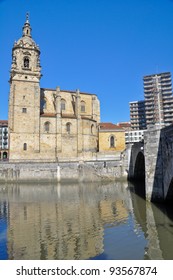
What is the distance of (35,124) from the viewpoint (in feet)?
133

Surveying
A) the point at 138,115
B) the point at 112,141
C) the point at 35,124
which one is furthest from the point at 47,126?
the point at 138,115

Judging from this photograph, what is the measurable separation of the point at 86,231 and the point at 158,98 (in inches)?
3483

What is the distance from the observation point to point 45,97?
46.1m

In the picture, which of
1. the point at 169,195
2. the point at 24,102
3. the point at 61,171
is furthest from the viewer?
the point at 24,102

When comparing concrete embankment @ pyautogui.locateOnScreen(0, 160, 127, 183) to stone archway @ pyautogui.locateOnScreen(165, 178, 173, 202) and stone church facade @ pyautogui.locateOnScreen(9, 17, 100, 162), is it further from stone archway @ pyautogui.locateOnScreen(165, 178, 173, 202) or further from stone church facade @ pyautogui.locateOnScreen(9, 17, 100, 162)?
stone archway @ pyautogui.locateOnScreen(165, 178, 173, 202)

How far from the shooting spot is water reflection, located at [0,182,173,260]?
8.84 m

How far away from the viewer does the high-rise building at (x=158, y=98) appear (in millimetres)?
90250

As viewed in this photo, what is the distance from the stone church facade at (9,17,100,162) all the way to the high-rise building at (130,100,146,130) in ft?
185

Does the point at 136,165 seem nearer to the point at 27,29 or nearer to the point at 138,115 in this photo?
the point at 27,29

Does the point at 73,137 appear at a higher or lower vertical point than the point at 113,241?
higher

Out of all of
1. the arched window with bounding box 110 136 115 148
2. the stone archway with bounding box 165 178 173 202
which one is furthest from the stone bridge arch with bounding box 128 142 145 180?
the stone archway with bounding box 165 178 173 202
